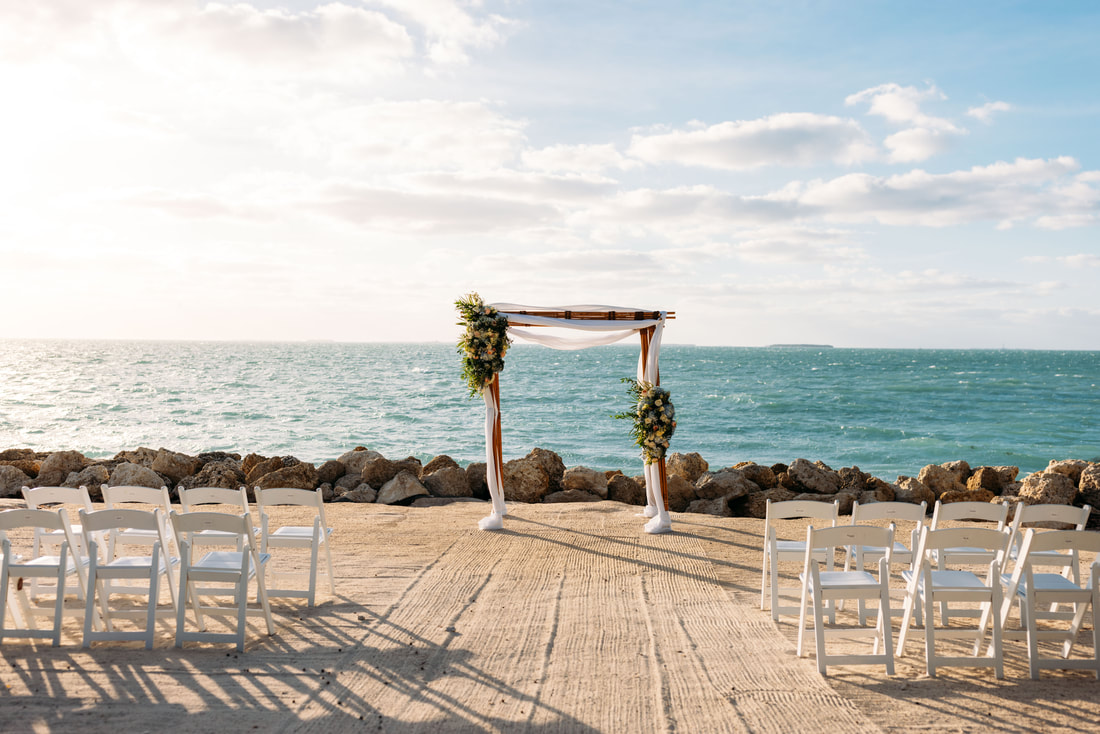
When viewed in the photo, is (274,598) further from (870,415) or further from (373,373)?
(373,373)

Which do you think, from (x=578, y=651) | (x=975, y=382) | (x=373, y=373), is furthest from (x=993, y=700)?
(x=373, y=373)

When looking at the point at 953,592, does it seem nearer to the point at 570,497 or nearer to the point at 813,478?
the point at 570,497

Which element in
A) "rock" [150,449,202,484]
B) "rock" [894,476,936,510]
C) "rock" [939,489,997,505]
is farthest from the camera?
"rock" [150,449,202,484]

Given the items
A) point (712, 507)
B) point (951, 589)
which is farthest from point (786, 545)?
point (712, 507)

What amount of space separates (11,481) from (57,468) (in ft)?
2.76

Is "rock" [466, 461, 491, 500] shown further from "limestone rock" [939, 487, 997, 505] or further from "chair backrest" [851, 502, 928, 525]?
"limestone rock" [939, 487, 997, 505]

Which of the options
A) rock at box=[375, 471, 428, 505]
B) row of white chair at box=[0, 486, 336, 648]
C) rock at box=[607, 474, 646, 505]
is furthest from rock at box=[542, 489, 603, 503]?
row of white chair at box=[0, 486, 336, 648]

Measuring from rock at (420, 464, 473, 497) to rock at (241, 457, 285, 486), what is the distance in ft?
9.43

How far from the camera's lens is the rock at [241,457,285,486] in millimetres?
13205

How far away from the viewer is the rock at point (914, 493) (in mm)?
13102

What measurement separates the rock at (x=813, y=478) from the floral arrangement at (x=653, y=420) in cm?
440

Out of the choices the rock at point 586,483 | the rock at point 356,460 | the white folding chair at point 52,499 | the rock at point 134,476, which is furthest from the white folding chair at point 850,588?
the rock at point 134,476

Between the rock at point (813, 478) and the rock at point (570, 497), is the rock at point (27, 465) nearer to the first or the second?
the rock at point (570, 497)

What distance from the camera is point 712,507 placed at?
39.6ft
